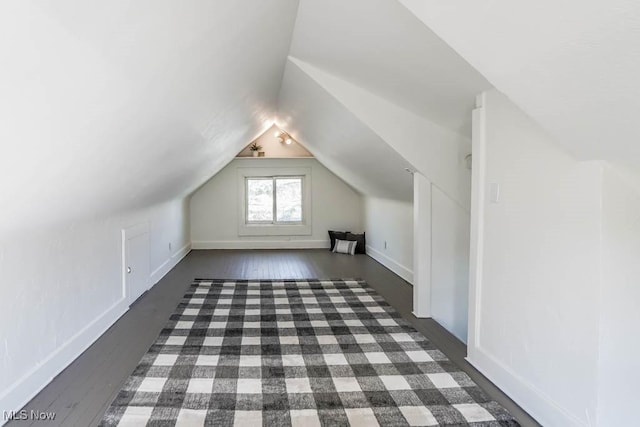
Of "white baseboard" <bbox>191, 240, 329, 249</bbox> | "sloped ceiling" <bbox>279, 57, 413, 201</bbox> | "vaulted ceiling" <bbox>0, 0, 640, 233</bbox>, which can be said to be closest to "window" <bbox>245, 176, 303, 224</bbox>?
"white baseboard" <bbox>191, 240, 329, 249</bbox>

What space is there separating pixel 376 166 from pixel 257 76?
157cm

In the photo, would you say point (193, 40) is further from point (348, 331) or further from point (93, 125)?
point (348, 331)

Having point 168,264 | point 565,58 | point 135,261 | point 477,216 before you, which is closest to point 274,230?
point 168,264

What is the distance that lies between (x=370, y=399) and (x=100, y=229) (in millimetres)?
2201

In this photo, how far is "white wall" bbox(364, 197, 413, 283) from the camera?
4742 millimetres

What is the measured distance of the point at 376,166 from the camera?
13.8ft

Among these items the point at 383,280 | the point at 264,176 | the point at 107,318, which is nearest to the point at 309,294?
the point at 383,280

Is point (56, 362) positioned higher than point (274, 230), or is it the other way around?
point (274, 230)

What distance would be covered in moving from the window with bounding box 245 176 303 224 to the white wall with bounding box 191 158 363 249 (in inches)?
10.3

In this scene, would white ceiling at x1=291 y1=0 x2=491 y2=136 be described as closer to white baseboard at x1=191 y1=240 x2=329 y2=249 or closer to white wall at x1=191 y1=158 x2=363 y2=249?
white wall at x1=191 y1=158 x2=363 y2=249

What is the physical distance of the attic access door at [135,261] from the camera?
11.6 feet

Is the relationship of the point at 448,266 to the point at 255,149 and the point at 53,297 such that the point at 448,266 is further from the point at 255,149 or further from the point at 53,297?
the point at 255,149

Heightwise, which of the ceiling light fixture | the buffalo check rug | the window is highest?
the ceiling light fixture

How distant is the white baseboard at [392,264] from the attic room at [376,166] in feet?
1.97
